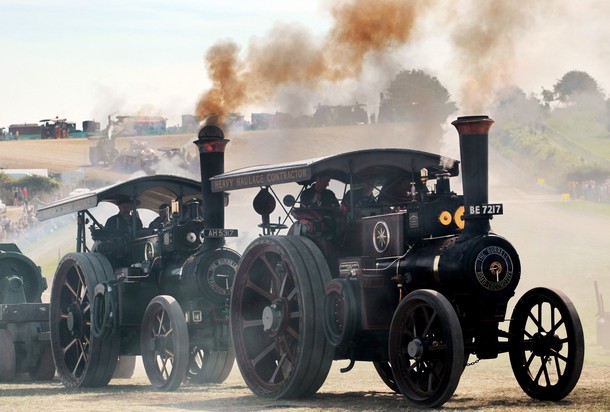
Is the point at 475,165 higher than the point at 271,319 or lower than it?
higher

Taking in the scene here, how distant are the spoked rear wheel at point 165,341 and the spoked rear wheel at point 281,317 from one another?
47.9 inches

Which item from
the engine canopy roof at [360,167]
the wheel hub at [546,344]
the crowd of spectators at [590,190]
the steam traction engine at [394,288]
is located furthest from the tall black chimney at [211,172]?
the crowd of spectators at [590,190]

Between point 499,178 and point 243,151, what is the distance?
14133 millimetres

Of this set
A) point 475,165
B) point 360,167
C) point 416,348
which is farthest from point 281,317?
point 475,165

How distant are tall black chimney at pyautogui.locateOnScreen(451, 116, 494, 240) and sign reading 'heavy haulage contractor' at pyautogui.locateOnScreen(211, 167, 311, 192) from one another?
7.61ft

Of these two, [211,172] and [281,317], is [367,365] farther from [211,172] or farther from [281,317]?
[281,317]

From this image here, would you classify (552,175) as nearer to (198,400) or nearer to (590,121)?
(590,121)

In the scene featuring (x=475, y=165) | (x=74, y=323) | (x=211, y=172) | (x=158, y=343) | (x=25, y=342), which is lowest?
(x=25, y=342)

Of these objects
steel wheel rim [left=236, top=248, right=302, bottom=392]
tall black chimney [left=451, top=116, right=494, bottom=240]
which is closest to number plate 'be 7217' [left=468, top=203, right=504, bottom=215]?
tall black chimney [left=451, top=116, right=494, bottom=240]

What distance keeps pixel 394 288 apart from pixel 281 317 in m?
1.68

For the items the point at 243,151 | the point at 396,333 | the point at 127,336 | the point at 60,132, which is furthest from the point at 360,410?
the point at 60,132

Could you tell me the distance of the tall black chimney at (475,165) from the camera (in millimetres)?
13562

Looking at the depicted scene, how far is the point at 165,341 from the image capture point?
18.0 meters

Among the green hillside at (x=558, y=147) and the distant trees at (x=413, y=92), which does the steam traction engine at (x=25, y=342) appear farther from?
the green hillside at (x=558, y=147)
